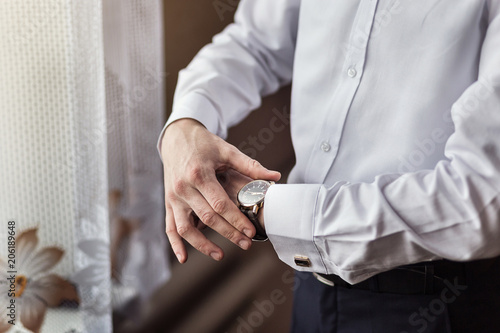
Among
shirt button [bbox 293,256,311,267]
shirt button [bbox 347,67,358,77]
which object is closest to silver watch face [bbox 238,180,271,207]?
shirt button [bbox 293,256,311,267]

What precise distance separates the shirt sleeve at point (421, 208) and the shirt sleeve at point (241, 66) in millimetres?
276

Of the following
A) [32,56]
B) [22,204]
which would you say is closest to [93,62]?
[32,56]

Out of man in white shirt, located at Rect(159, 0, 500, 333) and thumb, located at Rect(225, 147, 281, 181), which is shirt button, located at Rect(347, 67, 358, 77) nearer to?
A: man in white shirt, located at Rect(159, 0, 500, 333)

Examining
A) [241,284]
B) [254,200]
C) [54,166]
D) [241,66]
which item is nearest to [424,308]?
[254,200]

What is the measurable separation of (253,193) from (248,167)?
4 cm

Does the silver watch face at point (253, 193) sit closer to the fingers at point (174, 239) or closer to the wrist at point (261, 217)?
the wrist at point (261, 217)

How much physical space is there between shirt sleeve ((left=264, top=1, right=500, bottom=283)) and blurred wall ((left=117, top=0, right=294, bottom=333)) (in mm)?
807

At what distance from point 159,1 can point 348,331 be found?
941 millimetres

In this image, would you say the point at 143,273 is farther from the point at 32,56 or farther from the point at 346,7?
the point at 346,7

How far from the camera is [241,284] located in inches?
59.7

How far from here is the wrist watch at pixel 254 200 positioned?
67 centimetres

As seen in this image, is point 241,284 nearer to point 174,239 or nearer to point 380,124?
point 174,239

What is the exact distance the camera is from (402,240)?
0.61m

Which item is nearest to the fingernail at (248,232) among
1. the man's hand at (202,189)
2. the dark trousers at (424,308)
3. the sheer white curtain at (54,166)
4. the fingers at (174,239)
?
the man's hand at (202,189)
